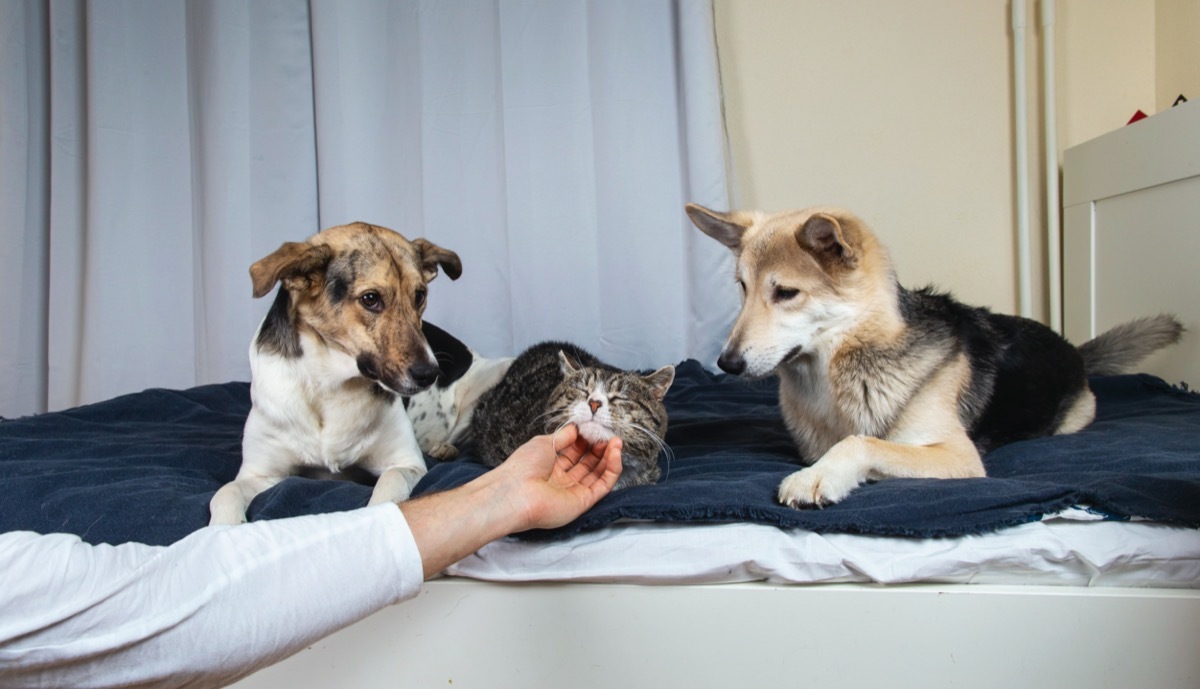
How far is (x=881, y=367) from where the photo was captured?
5.76 feet

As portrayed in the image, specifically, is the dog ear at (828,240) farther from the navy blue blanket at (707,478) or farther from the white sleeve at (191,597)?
the white sleeve at (191,597)

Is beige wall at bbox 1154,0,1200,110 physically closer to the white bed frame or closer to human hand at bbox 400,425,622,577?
the white bed frame

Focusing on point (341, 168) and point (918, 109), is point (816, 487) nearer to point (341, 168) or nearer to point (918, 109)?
A: point (918, 109)

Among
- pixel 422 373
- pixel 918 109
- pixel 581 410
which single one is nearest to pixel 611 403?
pixel 581 410

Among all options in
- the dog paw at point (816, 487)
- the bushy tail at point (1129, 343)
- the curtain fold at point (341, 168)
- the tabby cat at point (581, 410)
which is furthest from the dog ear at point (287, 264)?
the bushy tail at point (1129, 343)

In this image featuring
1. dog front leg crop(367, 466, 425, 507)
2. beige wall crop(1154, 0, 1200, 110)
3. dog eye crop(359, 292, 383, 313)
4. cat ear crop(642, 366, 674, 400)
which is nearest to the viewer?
dog front leg crop(367, 466, 425, 507)

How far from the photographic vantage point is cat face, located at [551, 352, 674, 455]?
1646 millimetres

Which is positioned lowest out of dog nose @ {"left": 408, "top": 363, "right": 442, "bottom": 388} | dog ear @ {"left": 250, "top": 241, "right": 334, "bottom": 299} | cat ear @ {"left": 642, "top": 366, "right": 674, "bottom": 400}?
cat ear @ {"left": 642, "top": 366, "right": 674, "bottom": 400}

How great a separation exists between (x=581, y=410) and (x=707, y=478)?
0.95 feet

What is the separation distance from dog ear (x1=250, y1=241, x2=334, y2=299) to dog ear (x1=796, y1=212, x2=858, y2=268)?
1024 mm

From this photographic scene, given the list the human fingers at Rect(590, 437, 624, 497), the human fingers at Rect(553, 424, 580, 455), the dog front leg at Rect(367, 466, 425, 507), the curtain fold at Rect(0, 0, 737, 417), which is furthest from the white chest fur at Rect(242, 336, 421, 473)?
the curtain fold at Rect(0, 0, 737, 417)

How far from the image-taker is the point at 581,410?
1.67 metres

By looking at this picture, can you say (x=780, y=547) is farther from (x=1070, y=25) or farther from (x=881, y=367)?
(x=1070, y=25)

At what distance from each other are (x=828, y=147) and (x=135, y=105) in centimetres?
291
